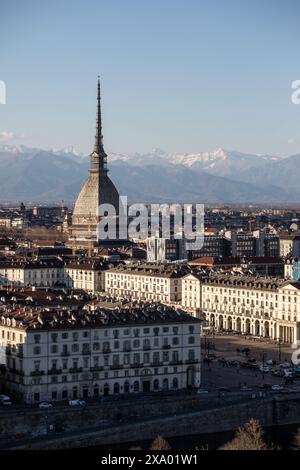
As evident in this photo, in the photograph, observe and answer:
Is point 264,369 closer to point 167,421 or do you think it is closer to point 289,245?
point 167,421

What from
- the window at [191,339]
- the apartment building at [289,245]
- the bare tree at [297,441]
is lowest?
the bare tree at [297,441]

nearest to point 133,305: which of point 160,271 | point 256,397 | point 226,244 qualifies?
point 256,397

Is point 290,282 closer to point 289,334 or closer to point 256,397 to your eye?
point 289,334

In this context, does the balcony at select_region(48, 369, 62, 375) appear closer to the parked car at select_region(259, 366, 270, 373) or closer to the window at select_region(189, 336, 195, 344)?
the window at select_region(189, 336, 195, 344)

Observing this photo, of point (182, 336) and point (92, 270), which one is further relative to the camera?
point (92, 270)

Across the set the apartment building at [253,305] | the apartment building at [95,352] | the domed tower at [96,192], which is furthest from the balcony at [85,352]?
the domed tower at [96,192]

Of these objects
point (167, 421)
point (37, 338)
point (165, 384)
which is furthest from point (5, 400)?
point (165, 384)

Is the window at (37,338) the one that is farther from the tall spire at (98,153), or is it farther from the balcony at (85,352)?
the tall spire at (98,153)
